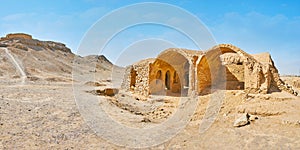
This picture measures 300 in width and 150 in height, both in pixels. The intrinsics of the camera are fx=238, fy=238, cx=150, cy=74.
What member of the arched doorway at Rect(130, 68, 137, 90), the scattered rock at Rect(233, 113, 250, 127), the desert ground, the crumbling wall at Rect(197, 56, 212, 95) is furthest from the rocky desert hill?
the scattered rock at Rect(233, 113, 250, 127)

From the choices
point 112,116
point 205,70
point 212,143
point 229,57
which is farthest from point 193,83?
point 212,143

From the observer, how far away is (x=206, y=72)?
1605cm

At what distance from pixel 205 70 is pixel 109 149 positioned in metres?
11.5

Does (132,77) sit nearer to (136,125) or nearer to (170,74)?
(170,74)

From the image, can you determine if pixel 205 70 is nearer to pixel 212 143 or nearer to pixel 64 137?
pixel 212 143

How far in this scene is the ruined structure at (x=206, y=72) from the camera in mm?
11750

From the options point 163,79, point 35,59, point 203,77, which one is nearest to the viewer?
point 203,77

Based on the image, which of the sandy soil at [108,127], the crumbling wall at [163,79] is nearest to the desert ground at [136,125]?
the sandy soil at [108,127]

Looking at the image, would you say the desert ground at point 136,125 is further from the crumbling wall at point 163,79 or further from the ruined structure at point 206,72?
the crumbling wall at point 163,79

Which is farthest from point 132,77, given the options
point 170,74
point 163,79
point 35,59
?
point 35,59

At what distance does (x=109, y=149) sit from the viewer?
18.2 ft

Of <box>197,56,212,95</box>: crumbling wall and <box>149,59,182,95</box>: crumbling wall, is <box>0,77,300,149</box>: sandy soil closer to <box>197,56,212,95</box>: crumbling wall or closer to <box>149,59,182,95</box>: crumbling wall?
<box>197,56,212,95</box>: crumbling wall

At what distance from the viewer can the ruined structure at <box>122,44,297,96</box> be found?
1175cm

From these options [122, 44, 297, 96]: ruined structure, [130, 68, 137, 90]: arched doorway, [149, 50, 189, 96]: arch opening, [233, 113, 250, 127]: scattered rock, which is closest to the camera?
[233, 113, 250, 127]: scattered rock
